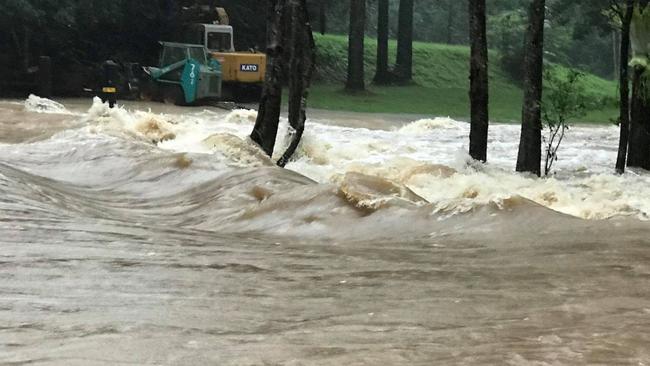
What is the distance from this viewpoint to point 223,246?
753 cm

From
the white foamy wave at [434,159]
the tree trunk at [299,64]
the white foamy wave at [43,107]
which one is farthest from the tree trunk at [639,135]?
the white foamy wave at [43,107]

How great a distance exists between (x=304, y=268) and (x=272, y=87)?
8.09m

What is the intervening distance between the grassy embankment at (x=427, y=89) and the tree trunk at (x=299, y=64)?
14069 millimetres

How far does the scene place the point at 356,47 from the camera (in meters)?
40.1

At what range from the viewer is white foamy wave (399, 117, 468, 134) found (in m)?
24.9

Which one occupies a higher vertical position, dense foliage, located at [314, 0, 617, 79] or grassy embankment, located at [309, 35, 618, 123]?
dense foliage, located at [314, 0, 617, 79]

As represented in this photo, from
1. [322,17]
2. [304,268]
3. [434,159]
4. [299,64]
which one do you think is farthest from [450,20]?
[304,268]

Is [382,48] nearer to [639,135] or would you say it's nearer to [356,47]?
[356,47]

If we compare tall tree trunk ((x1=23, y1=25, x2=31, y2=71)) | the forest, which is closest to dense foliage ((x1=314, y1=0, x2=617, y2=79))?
the forest

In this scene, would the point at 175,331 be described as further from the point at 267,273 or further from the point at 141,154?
the point at 141,154

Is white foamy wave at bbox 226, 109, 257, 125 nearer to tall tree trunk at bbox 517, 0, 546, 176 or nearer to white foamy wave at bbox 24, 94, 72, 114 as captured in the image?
white foamy wave at bbox 24, 94, 72, 114

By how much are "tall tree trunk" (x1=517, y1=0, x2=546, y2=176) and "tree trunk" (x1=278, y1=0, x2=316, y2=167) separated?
337cm

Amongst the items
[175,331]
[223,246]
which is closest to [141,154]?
[223,246]

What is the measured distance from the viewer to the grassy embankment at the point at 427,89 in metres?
34.1
